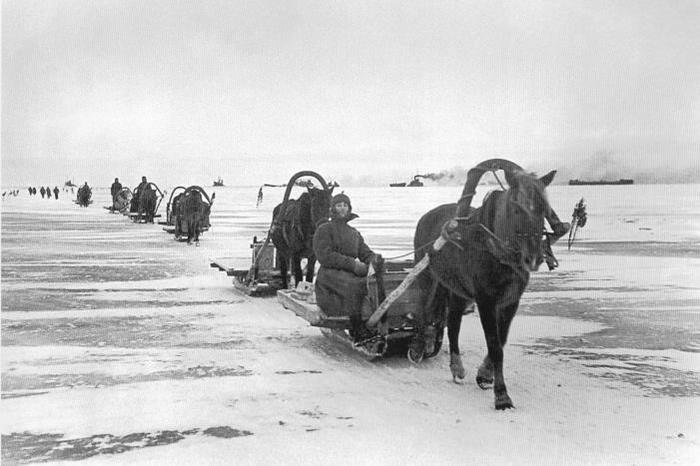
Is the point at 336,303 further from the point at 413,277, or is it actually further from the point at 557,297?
the point at 557,297

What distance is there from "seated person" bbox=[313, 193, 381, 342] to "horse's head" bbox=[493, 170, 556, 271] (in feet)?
5.50

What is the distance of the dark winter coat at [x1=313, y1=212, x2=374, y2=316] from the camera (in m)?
6.56

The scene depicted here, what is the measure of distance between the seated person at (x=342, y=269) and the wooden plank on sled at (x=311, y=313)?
0.26 ft

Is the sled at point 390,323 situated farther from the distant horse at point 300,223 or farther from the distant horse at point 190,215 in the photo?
the distant horse at point 190,215

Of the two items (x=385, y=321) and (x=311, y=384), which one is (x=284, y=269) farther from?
(x=311, y=384)

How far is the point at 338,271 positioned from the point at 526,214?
234 cm

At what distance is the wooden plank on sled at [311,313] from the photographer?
6547 mm

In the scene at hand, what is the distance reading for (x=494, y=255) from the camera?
5.18 meters

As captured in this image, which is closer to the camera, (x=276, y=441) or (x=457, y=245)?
(x=276, y=441)

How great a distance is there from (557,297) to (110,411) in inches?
293

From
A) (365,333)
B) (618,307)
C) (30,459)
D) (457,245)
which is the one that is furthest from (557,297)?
(30,459)

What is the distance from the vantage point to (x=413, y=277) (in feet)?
20.2

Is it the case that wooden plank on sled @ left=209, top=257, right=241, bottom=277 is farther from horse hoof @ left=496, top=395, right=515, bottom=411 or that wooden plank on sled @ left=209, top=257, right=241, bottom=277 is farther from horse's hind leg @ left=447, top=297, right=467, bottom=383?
horse hoof @ left=496, top=395, right=515, bottom=411

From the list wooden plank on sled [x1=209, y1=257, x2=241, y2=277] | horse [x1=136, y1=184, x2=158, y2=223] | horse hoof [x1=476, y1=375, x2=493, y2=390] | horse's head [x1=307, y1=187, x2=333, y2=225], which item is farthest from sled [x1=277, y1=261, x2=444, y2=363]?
horse [x1=136, y1=184, x2=158, y2=223]
